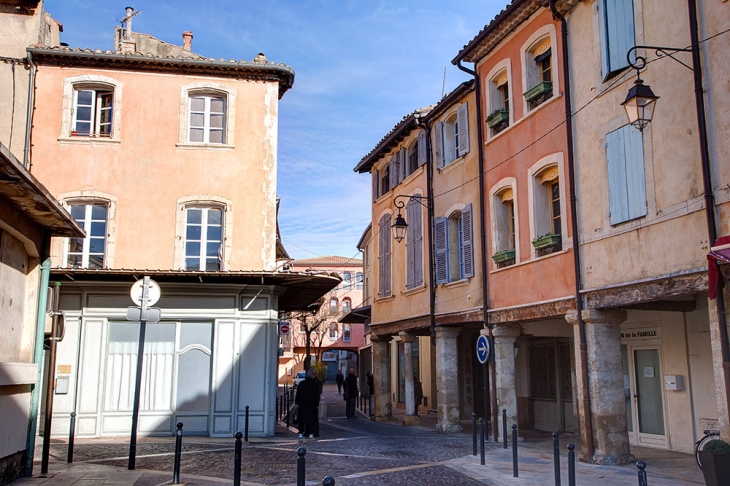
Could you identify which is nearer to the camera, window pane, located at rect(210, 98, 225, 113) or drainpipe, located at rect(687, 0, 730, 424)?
drainpipe, located at rect(687, 0, 730, 424)

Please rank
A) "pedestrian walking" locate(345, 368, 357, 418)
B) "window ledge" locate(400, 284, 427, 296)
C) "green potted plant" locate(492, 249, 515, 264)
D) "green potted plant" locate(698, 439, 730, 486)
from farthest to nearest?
1. "pedestrian walking" locate(345, 368, 357, 418)
2. "window ledge" locate(400, 284, 427, 296)
3. "green potted plant" locate(492, 249, 515, 264)
4. "green potted plant" locate(698, 439, 730, 486)

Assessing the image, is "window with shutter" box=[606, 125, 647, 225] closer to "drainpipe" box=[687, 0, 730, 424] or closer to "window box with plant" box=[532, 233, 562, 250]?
"drainpipe" box=[687, 0, 730, 424]

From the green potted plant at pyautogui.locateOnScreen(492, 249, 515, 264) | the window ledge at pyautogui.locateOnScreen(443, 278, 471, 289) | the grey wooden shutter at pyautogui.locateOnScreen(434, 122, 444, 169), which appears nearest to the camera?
the green potted plant at pyautogui.locateOnScreen(492, 249, 515, 264)

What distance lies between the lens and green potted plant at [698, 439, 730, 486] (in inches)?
314

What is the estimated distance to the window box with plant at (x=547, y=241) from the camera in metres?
13.7

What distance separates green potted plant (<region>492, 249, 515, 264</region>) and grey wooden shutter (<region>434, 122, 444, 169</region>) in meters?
4.32

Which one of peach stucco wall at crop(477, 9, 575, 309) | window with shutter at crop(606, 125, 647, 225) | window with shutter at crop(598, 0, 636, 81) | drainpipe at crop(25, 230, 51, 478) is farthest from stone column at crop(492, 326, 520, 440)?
drainpipe at crop(25, 230, 51, 478)

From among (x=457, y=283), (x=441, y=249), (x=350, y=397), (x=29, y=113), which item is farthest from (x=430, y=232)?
(x=29, y=113)

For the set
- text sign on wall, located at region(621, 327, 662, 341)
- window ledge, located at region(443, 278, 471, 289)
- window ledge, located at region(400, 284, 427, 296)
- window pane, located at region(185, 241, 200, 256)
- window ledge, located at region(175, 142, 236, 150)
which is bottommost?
text sign on wall, located at region(621, 327, 662, 341)

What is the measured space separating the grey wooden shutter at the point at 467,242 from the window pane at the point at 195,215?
253 inches

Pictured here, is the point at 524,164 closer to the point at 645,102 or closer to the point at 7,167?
the point at 645,102

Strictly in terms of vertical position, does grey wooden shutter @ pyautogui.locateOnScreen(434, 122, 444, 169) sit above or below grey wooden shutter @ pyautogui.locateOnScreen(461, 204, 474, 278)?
above

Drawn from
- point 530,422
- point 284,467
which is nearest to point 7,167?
point 284,467

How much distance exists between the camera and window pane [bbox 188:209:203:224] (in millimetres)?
16844
